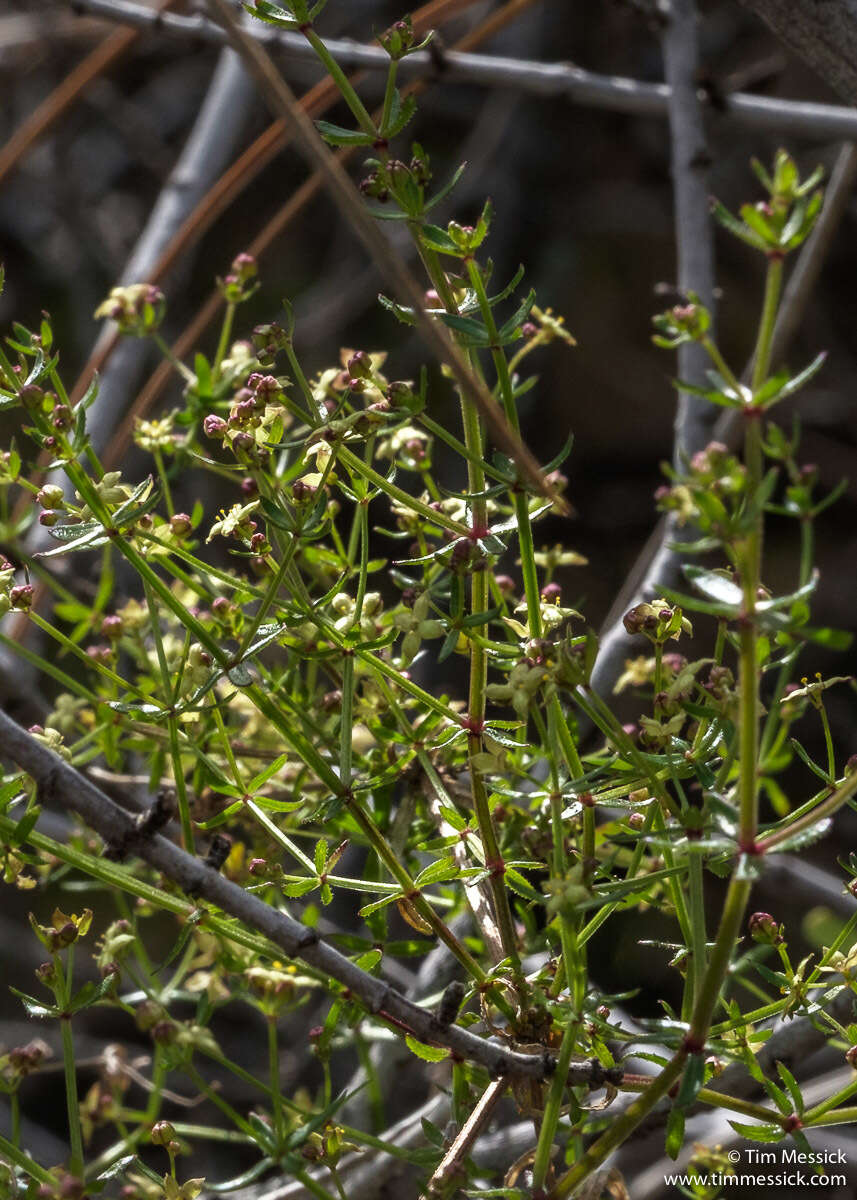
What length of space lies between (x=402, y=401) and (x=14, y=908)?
152 centimetres

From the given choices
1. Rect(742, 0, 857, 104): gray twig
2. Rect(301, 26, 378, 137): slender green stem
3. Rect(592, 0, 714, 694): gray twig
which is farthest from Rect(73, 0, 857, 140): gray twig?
Rect(301, 26, 378, 137): slender green stem

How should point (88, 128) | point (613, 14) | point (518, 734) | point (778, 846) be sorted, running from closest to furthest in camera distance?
point (778, 846), point (518, 734), point (613, 14), point (88, 128)

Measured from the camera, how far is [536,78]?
1.04 meters

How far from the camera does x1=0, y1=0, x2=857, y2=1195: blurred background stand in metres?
1.84

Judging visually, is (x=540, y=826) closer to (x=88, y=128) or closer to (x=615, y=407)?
(x=615, y=407)

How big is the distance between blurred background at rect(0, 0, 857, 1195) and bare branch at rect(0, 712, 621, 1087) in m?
1.34

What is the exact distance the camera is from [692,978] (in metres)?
0.47

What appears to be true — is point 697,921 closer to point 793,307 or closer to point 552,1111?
point 552,1111

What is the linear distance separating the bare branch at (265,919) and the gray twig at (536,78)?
2.29 ft

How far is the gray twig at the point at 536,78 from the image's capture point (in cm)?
99

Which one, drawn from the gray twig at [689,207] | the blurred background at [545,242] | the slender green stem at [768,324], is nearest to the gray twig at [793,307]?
the gray twig at [689,207]

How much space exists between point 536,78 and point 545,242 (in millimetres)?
975

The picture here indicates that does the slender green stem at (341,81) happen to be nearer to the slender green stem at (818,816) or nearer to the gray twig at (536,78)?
the slender green stem at (818,816)

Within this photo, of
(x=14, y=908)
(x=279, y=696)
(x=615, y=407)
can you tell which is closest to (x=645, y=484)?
(x=615, y=407)
